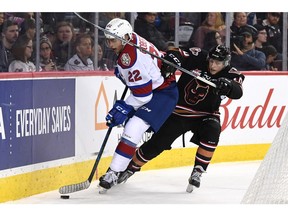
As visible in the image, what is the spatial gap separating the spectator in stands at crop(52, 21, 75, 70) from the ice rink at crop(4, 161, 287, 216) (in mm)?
1215

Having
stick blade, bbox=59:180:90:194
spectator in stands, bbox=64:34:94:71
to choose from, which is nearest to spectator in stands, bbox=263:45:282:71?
spectator in stands, bbox=64:34:94:71

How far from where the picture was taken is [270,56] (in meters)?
11.5

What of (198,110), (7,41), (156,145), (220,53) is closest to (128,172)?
(156,145)

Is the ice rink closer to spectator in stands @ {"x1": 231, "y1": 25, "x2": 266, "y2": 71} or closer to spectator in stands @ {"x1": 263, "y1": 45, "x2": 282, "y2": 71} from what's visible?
spectator in stands @ {"x1": 231, "y1": 25, "x2": 266, "y2": 71}

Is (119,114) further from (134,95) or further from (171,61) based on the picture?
(171,61)

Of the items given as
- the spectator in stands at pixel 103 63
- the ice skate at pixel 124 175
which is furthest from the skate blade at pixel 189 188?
the spectator in stands at pixel 103 63

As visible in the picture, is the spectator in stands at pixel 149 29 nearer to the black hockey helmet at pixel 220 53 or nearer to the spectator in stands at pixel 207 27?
the spectator in stands at pixel 207 27

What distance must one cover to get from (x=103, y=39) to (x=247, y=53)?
202 centimetres

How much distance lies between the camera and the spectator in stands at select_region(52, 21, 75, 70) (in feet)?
30.8

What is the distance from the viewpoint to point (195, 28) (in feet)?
35.9

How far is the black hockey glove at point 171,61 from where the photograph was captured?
8117 millimetres
